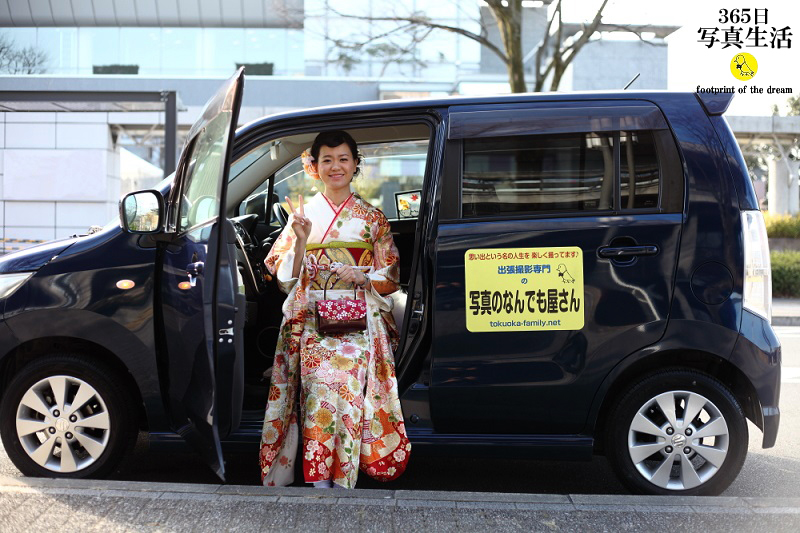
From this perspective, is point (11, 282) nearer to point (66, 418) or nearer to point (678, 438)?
point (66, 418)

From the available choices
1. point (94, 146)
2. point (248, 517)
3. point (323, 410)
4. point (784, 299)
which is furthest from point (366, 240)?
point (94, 146)

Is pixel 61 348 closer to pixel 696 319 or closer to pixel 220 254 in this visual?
pixel 220 254

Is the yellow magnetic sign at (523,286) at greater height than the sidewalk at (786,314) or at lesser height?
greater

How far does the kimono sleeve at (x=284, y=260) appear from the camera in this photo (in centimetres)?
381

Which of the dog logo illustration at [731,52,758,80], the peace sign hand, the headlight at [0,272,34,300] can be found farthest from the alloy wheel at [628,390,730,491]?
the dog logo illustration at [731,52,758,80]

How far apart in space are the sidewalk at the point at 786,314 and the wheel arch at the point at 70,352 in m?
10.8

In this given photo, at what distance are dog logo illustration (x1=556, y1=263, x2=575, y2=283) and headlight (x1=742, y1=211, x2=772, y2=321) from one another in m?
0.76

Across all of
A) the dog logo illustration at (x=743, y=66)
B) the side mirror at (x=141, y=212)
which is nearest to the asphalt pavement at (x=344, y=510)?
the side mirror at (x=141, y=212)

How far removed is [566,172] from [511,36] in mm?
12530

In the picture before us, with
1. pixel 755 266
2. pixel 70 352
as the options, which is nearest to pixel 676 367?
pixel 755 266

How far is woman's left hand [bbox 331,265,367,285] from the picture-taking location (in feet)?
12.4

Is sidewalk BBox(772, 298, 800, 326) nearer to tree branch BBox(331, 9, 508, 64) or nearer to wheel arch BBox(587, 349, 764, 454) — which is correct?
tree branch BBox(331, 9, 508, 64)

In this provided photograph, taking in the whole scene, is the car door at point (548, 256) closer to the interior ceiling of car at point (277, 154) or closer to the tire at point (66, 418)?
the interior ceiling of car at point (277, 154)

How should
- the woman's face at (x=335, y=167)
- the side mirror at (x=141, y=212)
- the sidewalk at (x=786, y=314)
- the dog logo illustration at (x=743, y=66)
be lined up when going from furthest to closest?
the sidewalk at (x=786, y=314) → the dog logo illustration at (x=743, y=66) → the woman's face at (x=335, y=167) → the side mirror at (x=141, y=212)
